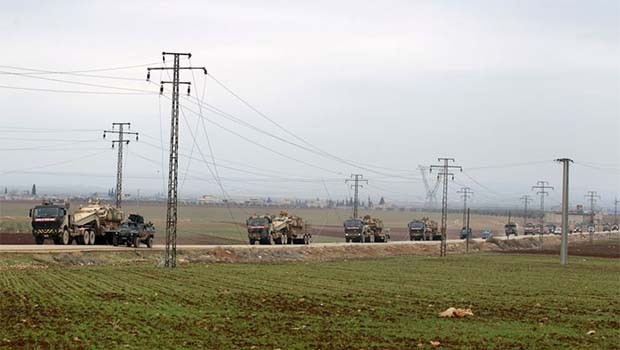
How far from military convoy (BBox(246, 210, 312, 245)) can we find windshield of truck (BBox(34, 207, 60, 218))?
86.1 feet

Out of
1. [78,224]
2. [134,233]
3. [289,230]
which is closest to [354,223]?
[289,230]

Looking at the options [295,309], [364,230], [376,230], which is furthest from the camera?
[376,230]

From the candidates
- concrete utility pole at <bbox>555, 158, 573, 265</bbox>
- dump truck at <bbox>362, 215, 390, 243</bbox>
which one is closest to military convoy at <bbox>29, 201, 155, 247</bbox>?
concrete utility pole at <bbox>555, 158, 573, 265</bbox>

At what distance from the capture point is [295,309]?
35.6m

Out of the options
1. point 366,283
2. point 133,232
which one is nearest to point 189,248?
point 133,232

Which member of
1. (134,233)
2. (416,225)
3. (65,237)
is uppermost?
(416,225)

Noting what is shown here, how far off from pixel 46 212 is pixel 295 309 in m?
52.8

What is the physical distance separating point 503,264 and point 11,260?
38.6 metres

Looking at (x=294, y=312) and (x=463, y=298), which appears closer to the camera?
(x=294, y=312)

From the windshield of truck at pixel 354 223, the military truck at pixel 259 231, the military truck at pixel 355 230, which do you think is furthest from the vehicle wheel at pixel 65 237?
the windshield of truck at pixel 354 223

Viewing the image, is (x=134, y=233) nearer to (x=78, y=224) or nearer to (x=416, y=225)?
(x=78, y=224)

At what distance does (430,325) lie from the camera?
31.0 meters

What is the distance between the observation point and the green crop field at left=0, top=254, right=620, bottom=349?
26.8 m

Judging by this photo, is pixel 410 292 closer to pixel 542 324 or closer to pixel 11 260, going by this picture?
pixel 542 324
